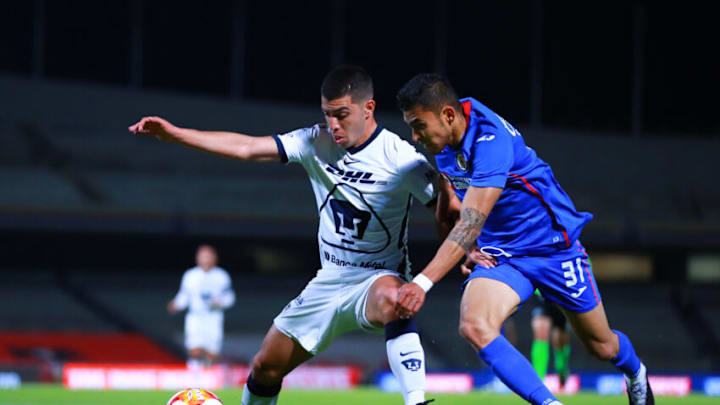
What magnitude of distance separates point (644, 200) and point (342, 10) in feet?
29.0

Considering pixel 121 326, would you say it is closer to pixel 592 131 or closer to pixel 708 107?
pixel 592 131

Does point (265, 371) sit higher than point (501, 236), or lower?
lower

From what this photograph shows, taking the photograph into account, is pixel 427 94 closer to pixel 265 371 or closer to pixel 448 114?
pixel 448 114

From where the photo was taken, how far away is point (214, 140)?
4.91m

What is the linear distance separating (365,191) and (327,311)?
0.68 metres

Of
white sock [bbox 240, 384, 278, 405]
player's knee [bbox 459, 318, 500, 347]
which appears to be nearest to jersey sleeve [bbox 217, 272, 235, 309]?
white sock [bbox 240, 384, 278, 405]

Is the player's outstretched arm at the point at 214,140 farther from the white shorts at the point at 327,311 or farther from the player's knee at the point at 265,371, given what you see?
the player's knee at the point at 265,371

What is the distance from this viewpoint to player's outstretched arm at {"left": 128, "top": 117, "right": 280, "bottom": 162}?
4.81 metres

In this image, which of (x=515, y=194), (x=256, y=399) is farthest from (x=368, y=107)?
(x=256, y=399)

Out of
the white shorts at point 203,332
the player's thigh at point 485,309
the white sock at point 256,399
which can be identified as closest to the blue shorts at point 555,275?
the player's thigh at point 485,309

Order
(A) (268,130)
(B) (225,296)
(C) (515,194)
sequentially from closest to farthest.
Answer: (C) (515,194)
(B) (225,296)
(A) (268,130)

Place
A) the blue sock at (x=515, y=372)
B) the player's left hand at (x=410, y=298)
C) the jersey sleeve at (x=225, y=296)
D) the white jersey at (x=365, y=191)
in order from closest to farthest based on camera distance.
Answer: the player's left hand at (x=410, y=298) < the blue sock at (x=515, y=372) < the white jersey at (x=365, y=191) < the jersey sleeve at (x=225, y=296)

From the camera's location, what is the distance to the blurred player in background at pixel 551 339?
904 centimetres

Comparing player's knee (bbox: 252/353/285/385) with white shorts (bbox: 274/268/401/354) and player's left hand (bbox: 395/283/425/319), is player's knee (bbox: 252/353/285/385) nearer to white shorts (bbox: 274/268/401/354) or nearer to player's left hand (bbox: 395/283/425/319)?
white shorts (bbox: 274/268/401/354)
